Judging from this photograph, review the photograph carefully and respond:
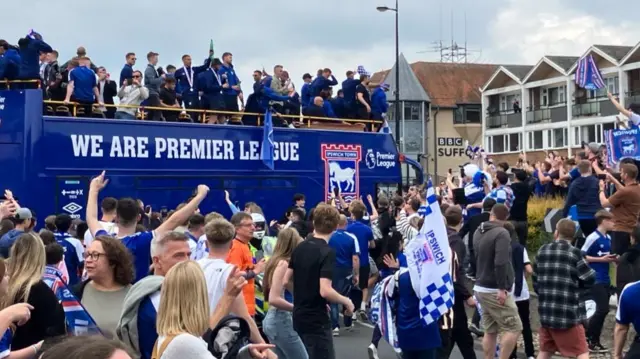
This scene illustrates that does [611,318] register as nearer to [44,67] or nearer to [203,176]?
[203,176]

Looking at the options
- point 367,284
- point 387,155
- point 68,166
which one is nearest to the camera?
point 367,284

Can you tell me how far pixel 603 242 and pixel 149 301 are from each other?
24.7 ft

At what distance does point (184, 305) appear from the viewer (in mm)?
4371

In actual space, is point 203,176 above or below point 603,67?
below

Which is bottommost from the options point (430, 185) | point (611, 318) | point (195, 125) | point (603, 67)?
point (611, 318)

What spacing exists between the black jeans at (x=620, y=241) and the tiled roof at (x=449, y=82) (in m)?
58.6

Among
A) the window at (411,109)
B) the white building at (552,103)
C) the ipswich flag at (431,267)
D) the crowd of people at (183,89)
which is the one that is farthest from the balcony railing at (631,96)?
the ipswich flag at (431,267)

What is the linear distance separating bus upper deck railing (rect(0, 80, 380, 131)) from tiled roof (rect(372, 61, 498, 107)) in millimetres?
48656

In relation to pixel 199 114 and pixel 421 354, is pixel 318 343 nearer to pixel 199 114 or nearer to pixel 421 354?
pixel 421 354

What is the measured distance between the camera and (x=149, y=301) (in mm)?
4961

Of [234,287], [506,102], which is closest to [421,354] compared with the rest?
[234,287]

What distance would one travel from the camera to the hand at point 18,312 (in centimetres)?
452

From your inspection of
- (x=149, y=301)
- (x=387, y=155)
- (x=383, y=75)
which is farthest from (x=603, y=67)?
(x=149, y=301)

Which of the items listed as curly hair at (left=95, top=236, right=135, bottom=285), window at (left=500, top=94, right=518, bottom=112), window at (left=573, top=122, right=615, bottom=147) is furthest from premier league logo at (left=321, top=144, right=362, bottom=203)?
window at (left=500, top=94, right=518, bottom=112)
